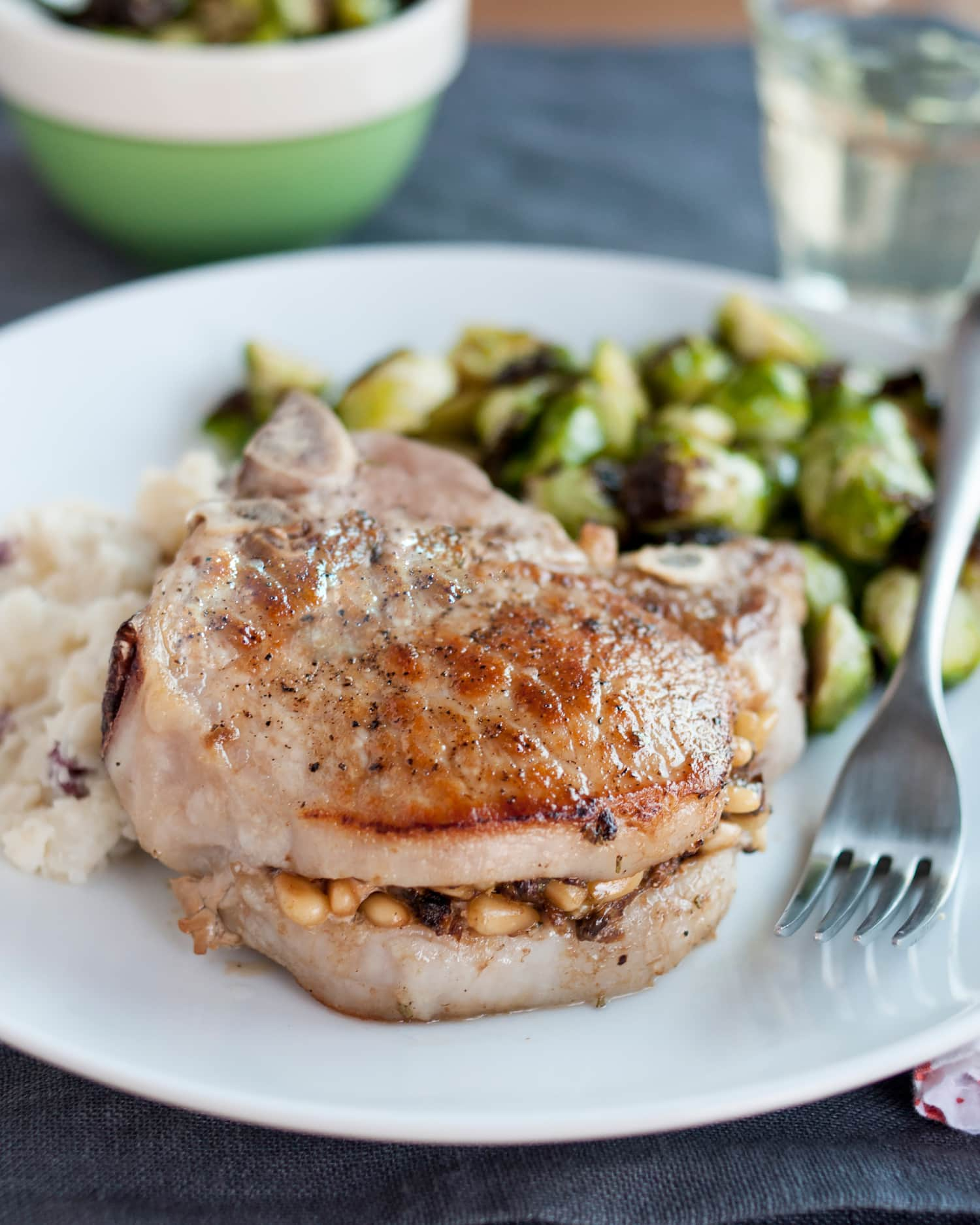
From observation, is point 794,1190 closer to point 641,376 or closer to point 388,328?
point 641,376

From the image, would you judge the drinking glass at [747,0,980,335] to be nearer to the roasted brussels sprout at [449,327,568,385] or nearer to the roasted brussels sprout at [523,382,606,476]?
the roasted brussels sprout at [449,327,568,385]

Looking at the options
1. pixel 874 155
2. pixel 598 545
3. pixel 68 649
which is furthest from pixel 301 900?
pixel 874 155

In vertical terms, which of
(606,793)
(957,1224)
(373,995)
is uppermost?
(606,793)

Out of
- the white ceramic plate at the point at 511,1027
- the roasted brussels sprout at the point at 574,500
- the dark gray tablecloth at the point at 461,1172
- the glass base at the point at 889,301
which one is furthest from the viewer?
the glass base at the point at 889,301

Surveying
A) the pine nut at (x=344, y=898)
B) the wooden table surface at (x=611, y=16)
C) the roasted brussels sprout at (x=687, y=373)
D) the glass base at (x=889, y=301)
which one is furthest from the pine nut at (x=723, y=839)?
the wooden table surface at (x=611, y=16)

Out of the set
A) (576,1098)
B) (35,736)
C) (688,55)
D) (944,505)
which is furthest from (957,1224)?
(688,55)

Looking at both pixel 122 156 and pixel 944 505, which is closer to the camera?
pixel 944 505

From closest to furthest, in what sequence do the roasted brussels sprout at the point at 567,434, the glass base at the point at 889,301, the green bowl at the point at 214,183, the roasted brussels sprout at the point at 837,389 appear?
the roasted brussels sprout at the point at 567,434
the roasted brussels sprout at the point at 837,389
the green bowl at the point at 214,183
the glass base at the point at 889,301

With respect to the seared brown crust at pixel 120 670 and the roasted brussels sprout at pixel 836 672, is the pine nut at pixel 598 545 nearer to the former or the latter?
the roasted brussels sprout at pixel 836 672
